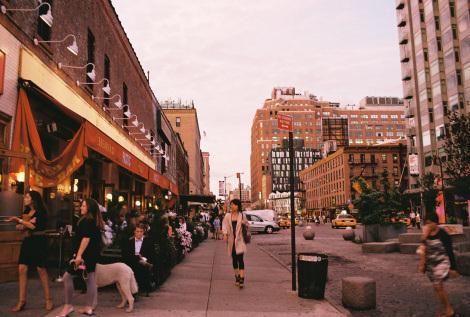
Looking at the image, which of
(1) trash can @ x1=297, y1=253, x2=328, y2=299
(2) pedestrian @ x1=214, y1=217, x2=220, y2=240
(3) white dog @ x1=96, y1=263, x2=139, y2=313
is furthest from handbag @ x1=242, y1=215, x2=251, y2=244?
(2) pedestrian @ x1=214, y1=217, x2=220, y2=240

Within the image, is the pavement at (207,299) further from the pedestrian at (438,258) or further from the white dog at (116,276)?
the pedestrian at (438,258)

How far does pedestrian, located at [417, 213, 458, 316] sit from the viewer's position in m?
6.27

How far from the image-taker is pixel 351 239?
23.7 m

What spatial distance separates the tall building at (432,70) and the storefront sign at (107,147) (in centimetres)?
4181

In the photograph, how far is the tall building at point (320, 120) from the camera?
156 metres

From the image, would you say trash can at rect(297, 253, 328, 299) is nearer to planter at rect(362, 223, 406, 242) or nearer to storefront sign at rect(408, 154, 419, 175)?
Answer: planter at rect(362, 223, 406, 242)

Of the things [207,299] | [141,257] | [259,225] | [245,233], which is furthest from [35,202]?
[259,225]

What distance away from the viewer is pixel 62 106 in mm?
9656

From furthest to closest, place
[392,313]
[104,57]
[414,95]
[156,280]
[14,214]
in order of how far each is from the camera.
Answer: [414,95] < [104,57] < [14,214] < [156,280] < [392,313]

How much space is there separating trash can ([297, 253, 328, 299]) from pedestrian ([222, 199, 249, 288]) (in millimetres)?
1528

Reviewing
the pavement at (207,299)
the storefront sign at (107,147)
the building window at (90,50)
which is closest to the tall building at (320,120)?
the building window at (90,50)

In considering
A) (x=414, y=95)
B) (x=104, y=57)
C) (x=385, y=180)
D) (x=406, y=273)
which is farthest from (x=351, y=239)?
(x=414, y=95)

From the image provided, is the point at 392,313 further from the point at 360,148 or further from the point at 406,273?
the point at 360,148

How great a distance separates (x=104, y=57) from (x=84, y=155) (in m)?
8.74
